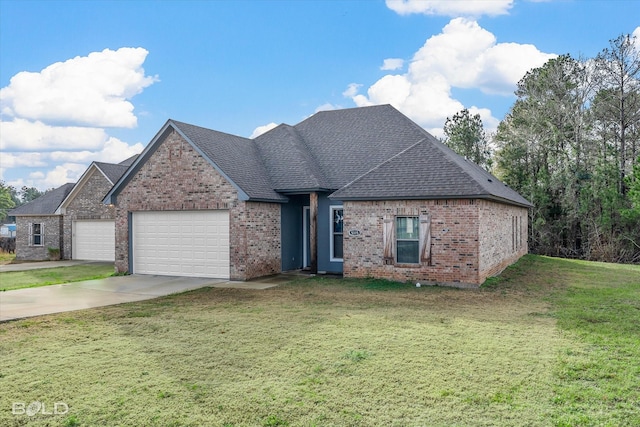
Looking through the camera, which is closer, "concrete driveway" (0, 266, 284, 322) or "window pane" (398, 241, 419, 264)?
"concrete driveway" (0, 266, 284, 322)

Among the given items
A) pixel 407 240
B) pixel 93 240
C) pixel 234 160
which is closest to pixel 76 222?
pixel 93 240

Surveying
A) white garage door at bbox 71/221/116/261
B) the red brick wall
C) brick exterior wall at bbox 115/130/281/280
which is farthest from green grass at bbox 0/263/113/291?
the red brick wall

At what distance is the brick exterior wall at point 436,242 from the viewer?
1288cm

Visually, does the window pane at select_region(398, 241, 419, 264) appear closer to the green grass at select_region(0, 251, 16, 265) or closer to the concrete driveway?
the concrete driveway

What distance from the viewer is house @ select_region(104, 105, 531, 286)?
13.3 meters

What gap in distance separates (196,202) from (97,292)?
13.8ft

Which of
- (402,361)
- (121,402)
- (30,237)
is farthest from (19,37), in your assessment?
(402,361)

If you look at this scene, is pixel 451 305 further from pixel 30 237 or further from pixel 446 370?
pixel 30 237

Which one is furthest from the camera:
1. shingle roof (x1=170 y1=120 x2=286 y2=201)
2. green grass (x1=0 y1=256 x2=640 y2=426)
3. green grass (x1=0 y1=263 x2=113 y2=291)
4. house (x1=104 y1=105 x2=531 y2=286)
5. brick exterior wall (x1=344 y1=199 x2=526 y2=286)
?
green grass (x1=0 y1=263 x2=113 y2=291)

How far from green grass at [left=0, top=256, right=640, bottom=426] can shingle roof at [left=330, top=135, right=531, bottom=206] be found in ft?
11.2

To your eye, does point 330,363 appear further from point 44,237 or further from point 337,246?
point 44,237

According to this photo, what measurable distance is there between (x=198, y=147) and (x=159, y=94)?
919 cm

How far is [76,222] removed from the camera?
25.0 m

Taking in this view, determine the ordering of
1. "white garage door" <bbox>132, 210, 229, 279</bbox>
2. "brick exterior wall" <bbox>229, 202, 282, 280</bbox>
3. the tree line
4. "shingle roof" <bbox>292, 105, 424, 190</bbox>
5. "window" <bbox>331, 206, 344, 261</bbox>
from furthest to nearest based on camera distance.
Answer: the tree line, "shingle roof" <bbox>292, 105, 424, 190</bbox>, "window" <bbox>331, 206, 344, 261</bbox>, "white garage door" <bbox>132, 210, 229, 279</bbox>, "brick exterior wall" <bbox>229, 202, 282, 280</bbox>
